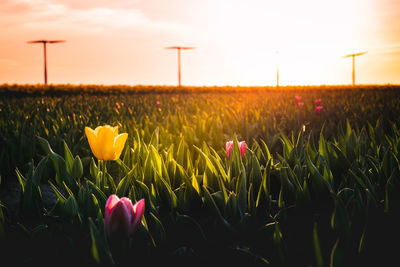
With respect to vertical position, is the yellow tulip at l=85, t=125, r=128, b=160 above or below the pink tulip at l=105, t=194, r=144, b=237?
above

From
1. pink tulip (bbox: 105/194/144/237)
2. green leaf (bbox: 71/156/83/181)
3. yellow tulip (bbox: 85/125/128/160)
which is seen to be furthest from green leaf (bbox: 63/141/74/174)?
pink tulip (bbox: 105/194/144/237)

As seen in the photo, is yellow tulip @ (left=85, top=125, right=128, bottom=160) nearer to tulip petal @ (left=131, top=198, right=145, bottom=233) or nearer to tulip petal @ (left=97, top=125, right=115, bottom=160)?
tulip petal @ (left=97, top=125, right=115, bottom=160)

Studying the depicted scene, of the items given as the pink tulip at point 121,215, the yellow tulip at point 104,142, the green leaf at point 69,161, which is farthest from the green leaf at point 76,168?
the pink tulip at point 121,215

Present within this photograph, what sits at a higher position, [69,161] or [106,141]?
[106,141]

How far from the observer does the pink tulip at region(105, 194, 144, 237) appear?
1.12m

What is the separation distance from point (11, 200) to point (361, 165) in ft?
6.55

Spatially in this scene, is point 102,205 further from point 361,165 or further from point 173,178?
point 361,165

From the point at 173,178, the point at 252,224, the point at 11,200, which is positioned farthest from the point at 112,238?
the point at 11,200

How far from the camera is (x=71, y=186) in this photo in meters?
1.93

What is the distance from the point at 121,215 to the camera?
1129mm

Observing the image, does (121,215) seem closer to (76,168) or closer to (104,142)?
(104,142)

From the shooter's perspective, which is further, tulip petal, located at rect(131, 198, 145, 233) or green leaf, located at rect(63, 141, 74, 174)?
green leaf, located at rect(63, 141, 74, 174)

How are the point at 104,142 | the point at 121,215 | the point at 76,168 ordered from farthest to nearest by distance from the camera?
the point at 76,168 → the point at 104,142 → the point at 121,215

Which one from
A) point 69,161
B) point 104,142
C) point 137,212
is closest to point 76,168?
point 69,161
